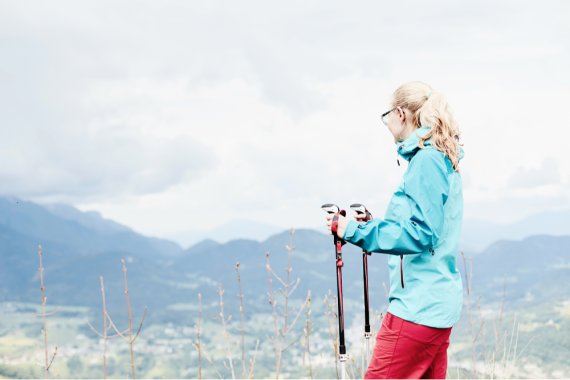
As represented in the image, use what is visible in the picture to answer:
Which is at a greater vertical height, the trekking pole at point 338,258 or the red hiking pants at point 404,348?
the trekking pole at point 338,258

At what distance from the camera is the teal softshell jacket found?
7.75 ft

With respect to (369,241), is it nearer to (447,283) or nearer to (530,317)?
(447,283)

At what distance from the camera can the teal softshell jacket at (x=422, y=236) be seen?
2.36 metres

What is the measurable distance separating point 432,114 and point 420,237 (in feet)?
1.54

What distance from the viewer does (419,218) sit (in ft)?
7.71

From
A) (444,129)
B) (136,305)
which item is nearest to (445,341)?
(444,129)

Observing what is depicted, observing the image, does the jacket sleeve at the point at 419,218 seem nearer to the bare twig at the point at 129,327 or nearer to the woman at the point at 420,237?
the woman at the point at 420,237

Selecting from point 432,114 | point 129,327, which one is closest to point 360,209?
point 432,114

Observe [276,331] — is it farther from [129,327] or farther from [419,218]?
[419,218]

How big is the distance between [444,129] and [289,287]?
185cm

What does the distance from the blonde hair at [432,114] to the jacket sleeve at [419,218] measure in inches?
2.2

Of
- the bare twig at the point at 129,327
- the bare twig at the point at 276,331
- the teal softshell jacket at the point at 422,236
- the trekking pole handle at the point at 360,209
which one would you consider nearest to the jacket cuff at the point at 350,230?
the teal softshell jacket at the point at 422,236

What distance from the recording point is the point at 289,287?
4016mm

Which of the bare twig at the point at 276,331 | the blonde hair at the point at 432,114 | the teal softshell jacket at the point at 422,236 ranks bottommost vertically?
the bare twig at the point at 276,331
